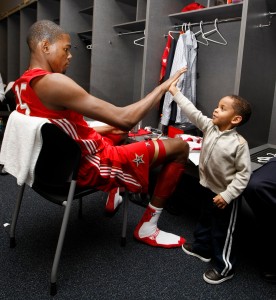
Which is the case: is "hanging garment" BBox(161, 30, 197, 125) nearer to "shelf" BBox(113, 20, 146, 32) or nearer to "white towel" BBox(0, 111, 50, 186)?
"shelf" BBox(113, 20, 146, 32)

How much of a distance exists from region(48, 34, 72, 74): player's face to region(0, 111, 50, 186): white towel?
314 mm

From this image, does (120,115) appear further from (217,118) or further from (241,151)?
(241,151)

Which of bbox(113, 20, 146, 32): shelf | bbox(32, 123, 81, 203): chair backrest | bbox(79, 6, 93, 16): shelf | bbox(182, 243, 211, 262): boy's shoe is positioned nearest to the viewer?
bbox(32, 123, 81, 203): chair backrest

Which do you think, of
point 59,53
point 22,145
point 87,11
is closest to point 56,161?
point 22,145

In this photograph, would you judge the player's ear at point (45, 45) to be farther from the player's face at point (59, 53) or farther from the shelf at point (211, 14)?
the shelf at point (211, 14)

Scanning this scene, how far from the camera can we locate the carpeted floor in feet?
4.54

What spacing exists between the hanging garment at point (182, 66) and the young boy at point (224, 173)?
3.13ft

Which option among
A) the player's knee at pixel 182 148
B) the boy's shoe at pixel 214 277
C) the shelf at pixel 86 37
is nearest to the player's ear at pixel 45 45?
the player's knee at pixel 182 148

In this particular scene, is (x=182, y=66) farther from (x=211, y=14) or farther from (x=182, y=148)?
(x=182, y=148)

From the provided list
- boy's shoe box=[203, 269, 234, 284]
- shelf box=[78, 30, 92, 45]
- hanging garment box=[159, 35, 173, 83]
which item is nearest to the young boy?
boy's shoe box=[203, 269, 234, 284]

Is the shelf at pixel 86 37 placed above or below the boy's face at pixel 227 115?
above

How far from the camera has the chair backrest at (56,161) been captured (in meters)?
1.25

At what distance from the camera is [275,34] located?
2.11 metres

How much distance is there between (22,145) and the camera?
4.25 ft
